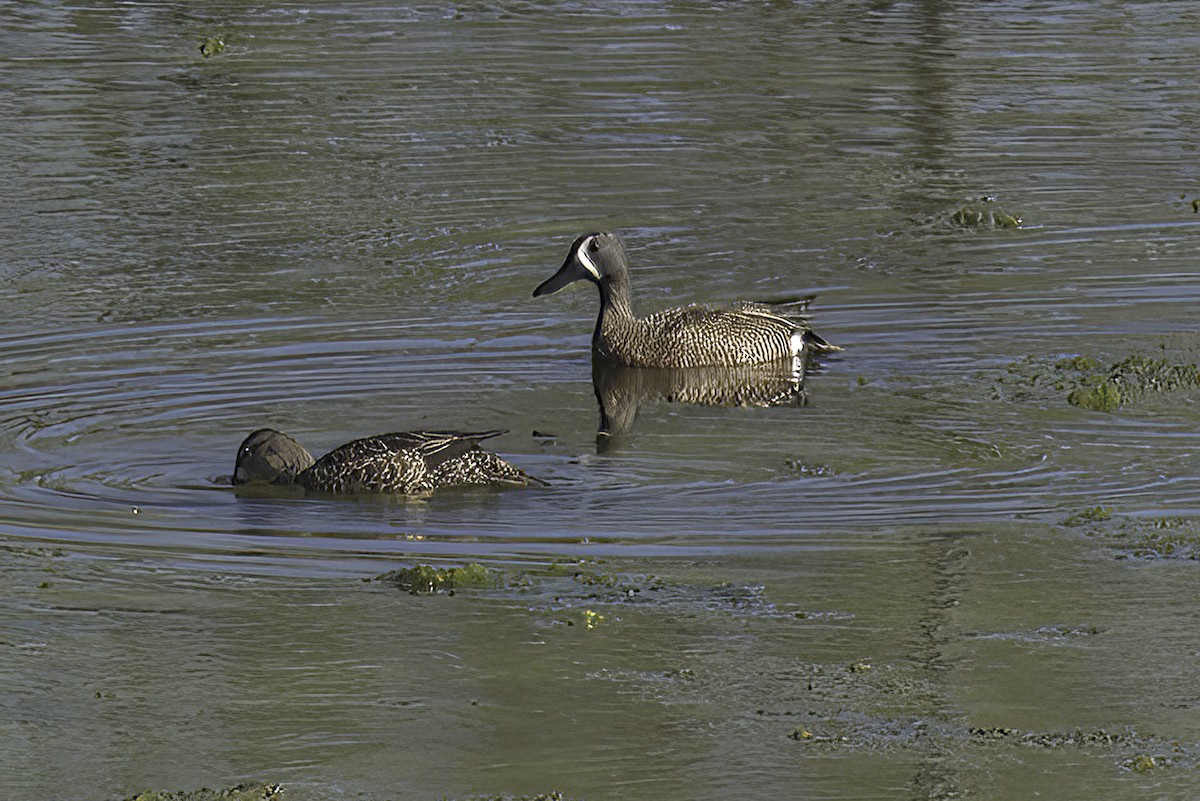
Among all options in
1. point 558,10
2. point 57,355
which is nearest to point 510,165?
point 57,355

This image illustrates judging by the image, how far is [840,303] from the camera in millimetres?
14828

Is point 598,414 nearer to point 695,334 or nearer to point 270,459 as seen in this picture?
point 695,334

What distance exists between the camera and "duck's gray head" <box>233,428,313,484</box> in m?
11.0

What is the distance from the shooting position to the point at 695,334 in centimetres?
1394

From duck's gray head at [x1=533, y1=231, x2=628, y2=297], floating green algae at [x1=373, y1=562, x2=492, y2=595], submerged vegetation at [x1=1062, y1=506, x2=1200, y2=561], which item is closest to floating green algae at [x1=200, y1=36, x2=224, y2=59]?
duck's gray head at [x1=533, y1=231, x2=628, y2=297]

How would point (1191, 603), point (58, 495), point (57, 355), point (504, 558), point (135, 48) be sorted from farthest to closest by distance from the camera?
point (135, 48)
point (57, 355)
point (58, 495)
point (504, 558)
point (1191, 603)

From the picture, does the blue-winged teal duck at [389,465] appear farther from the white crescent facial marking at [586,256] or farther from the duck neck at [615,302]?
the white crescent facial marking at [586,256]

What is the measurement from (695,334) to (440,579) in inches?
198

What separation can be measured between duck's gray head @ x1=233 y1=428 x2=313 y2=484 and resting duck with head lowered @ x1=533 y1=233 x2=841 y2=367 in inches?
132

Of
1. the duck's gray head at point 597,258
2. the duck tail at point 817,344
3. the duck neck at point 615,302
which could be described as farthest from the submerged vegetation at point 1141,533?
the duck's gray head at point 597,258

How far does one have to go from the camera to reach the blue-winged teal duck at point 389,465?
10.9m

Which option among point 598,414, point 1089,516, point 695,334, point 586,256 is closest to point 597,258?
point 586,256

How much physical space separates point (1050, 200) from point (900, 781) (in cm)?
1127

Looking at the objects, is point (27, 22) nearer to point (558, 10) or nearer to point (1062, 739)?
point (558, 10)
